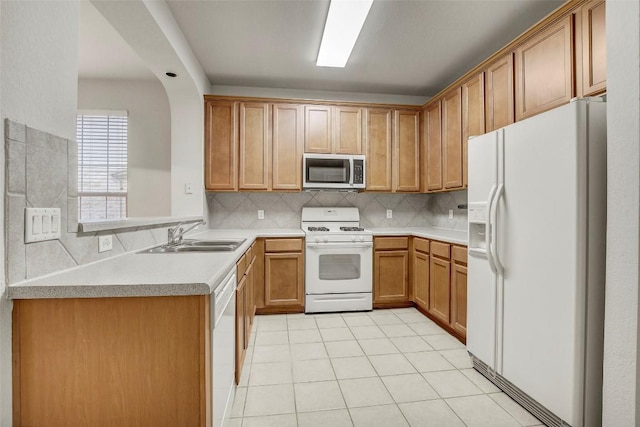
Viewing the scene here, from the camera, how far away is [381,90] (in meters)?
3.88

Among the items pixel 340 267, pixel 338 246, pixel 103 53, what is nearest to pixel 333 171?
pixel 338 246

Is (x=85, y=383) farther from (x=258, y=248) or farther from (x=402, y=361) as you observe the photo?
(x=258, y=248)

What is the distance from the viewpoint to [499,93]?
2490 millimetres

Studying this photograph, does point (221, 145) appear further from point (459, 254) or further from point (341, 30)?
point (459, 254)

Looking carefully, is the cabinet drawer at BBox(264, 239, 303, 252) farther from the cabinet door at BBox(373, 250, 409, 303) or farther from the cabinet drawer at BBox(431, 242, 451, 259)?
the cabinet drawer at BBox(431, 242, 451, 259)

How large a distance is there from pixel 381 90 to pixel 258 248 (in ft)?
8.07

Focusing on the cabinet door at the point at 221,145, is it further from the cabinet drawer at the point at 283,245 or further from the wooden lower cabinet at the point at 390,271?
the wooden lower cabinet at the point at 390,271

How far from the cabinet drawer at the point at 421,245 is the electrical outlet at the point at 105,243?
267 centimetres

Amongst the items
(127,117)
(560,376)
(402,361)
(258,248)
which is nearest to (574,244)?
(560,376)

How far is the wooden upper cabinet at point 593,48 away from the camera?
1707 mm

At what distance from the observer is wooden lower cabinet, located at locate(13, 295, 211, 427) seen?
0.97 meters

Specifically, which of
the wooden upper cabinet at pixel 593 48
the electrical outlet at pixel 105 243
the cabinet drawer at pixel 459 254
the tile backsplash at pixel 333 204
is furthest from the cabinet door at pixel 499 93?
the electrical outlet at pixel 105 243

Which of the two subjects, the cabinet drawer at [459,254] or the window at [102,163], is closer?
the cabinet drawer at [459,254]

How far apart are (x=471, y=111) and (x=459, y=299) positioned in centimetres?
169
